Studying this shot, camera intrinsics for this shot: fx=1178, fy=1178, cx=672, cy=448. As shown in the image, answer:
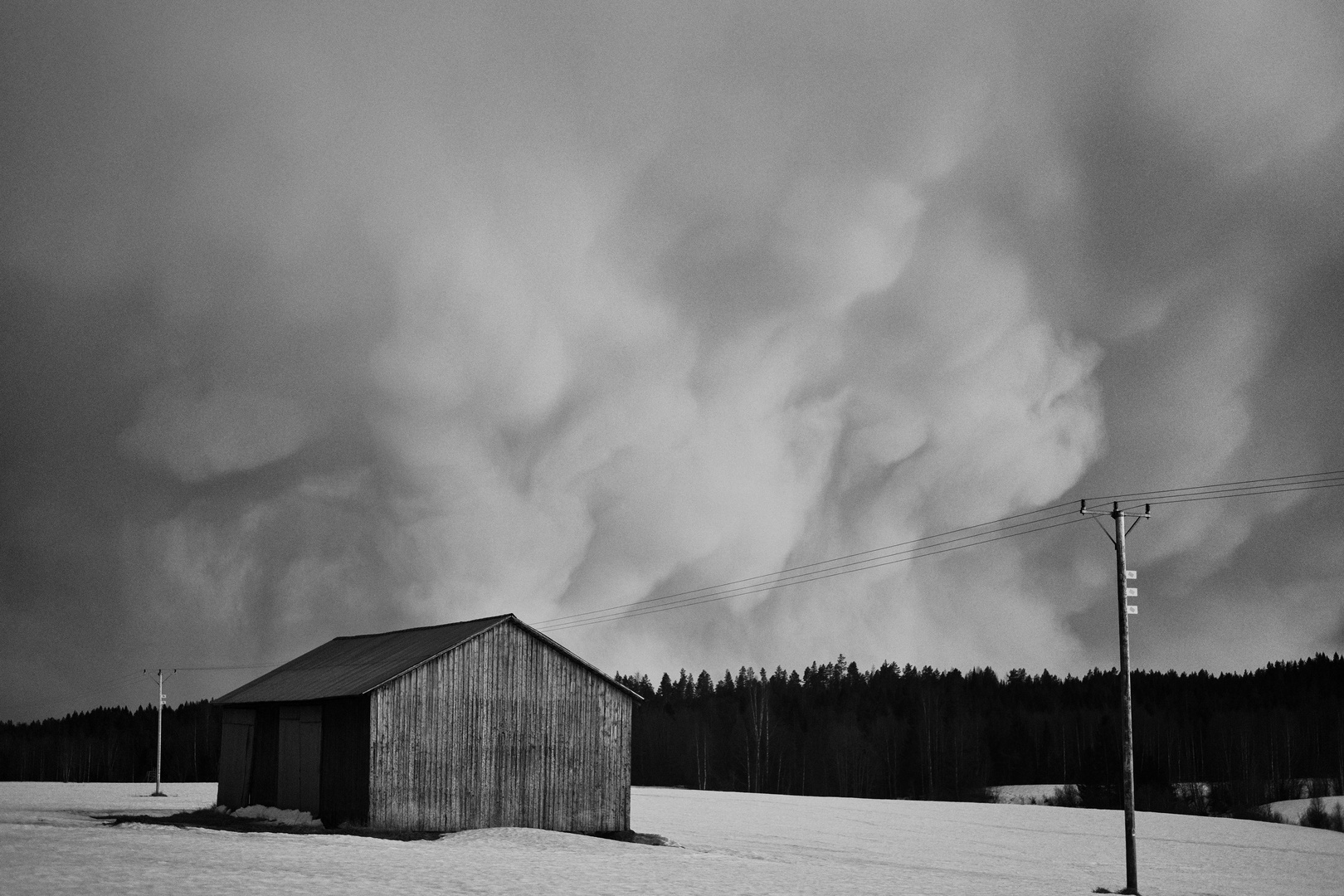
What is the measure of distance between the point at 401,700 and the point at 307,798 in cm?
652

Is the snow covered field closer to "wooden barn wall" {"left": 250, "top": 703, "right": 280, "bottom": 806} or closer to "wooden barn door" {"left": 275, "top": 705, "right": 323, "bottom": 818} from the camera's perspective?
"wooden barn door" {"left": 275, "top": 705, "right": 323, "bottom": 818}

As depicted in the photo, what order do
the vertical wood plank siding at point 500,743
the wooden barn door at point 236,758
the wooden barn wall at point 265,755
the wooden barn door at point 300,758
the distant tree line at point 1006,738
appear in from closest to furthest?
the vertical wood plank siding at point 500,743
the wooden barn door at point 300,758
the wooden barn wall at point 265,755
the wooden barn door at point 236,758
the distant tree line at point 1006,738

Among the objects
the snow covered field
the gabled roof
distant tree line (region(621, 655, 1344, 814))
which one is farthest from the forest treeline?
the gabled roof

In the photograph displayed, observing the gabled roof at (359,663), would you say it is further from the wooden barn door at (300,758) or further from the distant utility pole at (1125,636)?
the distant utility pole at (1125,636)

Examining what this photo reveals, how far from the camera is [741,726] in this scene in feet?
434

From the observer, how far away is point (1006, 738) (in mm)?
130625

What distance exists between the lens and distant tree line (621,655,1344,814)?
380 feet

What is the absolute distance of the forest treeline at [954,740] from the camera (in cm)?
11662

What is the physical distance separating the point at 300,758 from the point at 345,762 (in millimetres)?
4495

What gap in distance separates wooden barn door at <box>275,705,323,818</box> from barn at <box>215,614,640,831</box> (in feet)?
0.27

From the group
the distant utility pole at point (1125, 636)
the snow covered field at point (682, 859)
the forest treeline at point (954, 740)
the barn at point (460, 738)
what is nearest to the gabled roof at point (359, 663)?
the barn at point (460, 738)

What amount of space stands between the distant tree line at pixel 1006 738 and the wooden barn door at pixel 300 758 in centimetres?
7356

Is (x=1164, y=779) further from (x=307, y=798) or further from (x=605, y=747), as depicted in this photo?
(x=307, y=798)

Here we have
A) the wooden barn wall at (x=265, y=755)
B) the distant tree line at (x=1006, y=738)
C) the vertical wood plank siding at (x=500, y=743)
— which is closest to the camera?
the vertical wood plank siding at (x=500, y=743)
